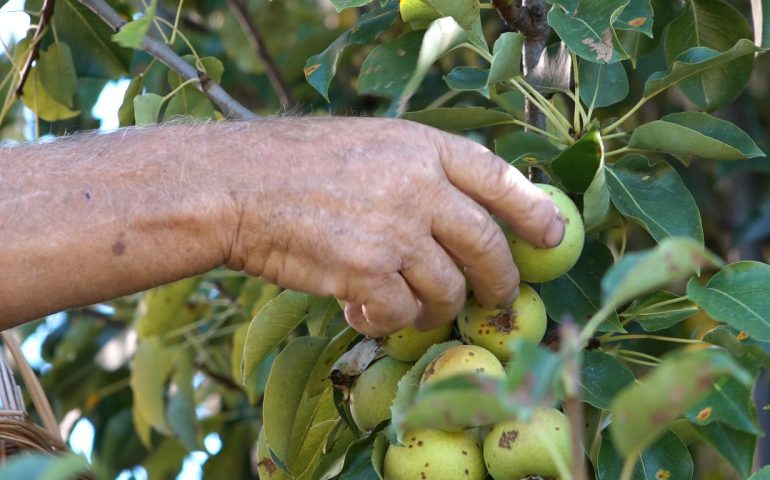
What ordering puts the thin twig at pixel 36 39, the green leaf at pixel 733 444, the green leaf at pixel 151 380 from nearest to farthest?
the green leaf at pixel 733 444 → the thin twig at pixel 36 39 → the green leaf at pixel 151 380

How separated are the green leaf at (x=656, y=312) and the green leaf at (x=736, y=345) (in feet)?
0.19

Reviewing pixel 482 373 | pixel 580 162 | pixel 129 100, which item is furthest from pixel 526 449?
pixel 129 100

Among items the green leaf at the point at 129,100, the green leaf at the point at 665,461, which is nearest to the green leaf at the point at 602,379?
the green leaf at the point at 665,461

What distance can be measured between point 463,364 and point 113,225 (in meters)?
0.38

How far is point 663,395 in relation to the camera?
1.95ft

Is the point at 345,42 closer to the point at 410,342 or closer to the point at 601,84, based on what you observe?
the point at 601,84

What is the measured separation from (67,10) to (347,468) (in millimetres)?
1008

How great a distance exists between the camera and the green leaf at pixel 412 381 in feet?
3.30

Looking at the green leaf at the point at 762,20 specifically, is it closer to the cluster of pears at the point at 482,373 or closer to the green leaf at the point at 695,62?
the green leaf at the point at 695,62

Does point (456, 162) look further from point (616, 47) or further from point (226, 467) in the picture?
point (226, 467)

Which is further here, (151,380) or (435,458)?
(151,380)

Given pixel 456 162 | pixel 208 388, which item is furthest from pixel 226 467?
pixel 456 162

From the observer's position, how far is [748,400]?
97 cm

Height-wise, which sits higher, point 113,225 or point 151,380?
point 113,225
